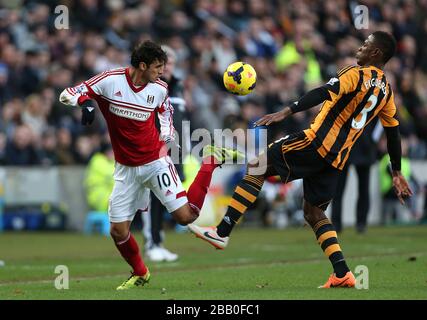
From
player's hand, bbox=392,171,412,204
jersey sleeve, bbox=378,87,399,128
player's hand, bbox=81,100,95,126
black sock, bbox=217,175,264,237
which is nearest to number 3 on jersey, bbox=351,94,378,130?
jersey sleeve, bbox=378,87,399,128

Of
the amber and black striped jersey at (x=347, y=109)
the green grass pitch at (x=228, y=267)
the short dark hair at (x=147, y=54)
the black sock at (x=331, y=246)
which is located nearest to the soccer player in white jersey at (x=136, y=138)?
the short dark hair at (x=147, y=54)

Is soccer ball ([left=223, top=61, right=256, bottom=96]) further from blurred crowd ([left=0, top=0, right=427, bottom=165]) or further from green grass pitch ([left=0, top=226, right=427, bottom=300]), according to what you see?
blurred crowd ([left=0, top=0, right=427, bottom=165])

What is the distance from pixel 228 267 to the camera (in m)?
12.9

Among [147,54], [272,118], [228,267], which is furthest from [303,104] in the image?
[228,267]

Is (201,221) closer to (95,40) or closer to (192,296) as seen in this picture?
(95,40)

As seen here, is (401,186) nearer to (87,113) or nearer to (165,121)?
(165,121)

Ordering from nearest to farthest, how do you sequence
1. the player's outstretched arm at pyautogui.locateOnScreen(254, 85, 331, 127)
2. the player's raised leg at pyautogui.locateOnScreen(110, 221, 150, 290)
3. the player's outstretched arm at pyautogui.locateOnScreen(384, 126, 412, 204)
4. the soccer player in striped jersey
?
the player's outstretched arm at pyautogui.locateOnScreen(254, 85, 331, 127) → the soccer player in striped jersey → the player's raised leg at pyautogui.locateOnScreen(110, 221, 150, 290) → the player's outstretched arm at pyautogui.locateOnScreen(384, 126, 412, 204)

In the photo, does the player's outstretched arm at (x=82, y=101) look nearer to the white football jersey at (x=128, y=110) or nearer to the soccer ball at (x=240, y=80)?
the white football jersey at (x=128, y=110)

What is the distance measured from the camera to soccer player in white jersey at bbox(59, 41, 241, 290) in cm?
988

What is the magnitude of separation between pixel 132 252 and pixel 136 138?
3.80 feet

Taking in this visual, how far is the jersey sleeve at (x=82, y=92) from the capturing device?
380 inches

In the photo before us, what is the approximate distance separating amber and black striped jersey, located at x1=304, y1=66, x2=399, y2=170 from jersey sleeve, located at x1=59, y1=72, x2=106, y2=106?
6.88 ft

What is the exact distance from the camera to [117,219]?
10.1 metres
